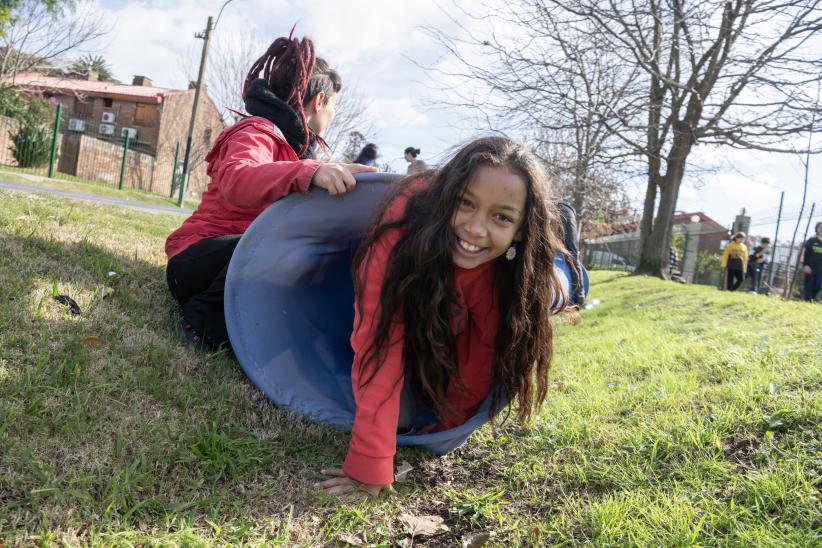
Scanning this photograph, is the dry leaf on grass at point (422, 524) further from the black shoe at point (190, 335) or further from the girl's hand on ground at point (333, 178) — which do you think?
the black shoe at point (190, 335)

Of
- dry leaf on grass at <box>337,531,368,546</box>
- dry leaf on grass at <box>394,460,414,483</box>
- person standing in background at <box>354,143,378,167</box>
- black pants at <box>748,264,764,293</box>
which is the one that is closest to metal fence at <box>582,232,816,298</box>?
black pants at <box>748,264,764,293</box>

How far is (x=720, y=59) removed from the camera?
352 inches

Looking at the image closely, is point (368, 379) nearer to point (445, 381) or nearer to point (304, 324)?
point (445, 381)

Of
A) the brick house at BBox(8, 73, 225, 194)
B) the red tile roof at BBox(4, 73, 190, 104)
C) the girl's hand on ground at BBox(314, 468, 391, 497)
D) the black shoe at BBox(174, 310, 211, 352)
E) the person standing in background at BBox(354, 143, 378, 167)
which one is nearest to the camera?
the girl's hand on ground at BBox(314, 468, 391, 497)

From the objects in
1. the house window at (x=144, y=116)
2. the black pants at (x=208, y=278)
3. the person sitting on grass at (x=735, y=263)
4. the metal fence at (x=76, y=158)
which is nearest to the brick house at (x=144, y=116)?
the house window at (x=144, y=116)

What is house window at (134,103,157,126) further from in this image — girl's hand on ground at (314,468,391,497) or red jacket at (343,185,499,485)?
girl's hand on ground at (314,468,391,497)

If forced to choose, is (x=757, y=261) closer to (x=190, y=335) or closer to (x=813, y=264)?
(x=813, y=264)

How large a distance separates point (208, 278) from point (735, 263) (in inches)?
546

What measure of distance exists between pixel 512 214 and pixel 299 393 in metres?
1.30

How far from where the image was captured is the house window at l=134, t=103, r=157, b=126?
37281 millimetres

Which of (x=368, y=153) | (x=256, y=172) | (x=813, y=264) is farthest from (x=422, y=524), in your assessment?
(x=813, y=264)

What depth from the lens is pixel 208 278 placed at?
3121mm

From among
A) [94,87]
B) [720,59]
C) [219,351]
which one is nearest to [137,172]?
[94,87]

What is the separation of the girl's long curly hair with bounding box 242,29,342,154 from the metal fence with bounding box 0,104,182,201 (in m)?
15.6
